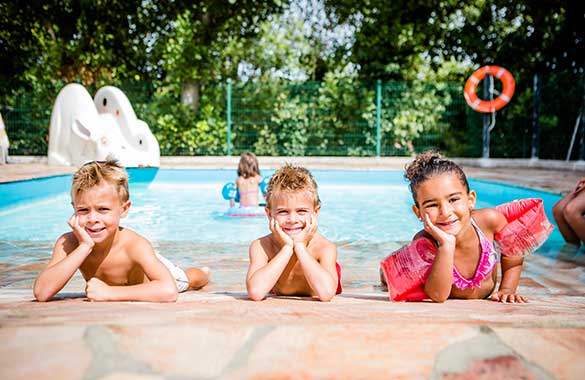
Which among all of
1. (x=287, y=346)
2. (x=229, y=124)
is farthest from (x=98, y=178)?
(x=229, y=124)

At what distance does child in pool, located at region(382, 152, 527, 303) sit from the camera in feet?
7.85

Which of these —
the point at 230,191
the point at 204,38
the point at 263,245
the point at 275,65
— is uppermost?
the point at 204,38

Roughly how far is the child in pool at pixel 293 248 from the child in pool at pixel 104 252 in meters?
0.43

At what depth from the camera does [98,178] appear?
254 cm

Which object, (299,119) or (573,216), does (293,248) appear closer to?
(573,216)

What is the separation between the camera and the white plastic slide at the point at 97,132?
12.1 metres

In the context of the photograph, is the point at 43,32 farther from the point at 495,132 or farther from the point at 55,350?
the point at 55,350

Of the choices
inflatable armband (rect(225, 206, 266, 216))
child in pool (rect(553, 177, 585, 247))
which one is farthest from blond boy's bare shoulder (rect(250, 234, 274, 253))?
inflatable armband (rect(225, 206, 266, 216))

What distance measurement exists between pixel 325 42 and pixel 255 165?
11.8 meters

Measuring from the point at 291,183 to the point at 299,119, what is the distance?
13.8m

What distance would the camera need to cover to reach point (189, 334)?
58.1 inches

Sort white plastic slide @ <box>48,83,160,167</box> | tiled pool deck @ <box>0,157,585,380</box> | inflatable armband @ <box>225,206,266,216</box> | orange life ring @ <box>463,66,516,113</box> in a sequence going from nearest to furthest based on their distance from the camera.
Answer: tiled pool deck @ <box>0,157,585,380</box>
inflatable armband @ <box>225,206,266,216</box>
white plastic slide @ <box>48,83,160,167</box>
orange life ring @ <box>463,66,516,113</box>

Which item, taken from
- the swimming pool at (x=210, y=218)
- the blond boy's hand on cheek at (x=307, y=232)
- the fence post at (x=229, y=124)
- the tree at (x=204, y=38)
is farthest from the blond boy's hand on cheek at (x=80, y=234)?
the tree at (x=204, y=38)

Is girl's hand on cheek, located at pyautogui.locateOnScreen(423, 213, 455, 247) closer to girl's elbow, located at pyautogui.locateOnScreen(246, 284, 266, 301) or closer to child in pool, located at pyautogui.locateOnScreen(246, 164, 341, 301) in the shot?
child in pool, located at pyautogui.locateOnScreen(246, 164, 341, 301)
